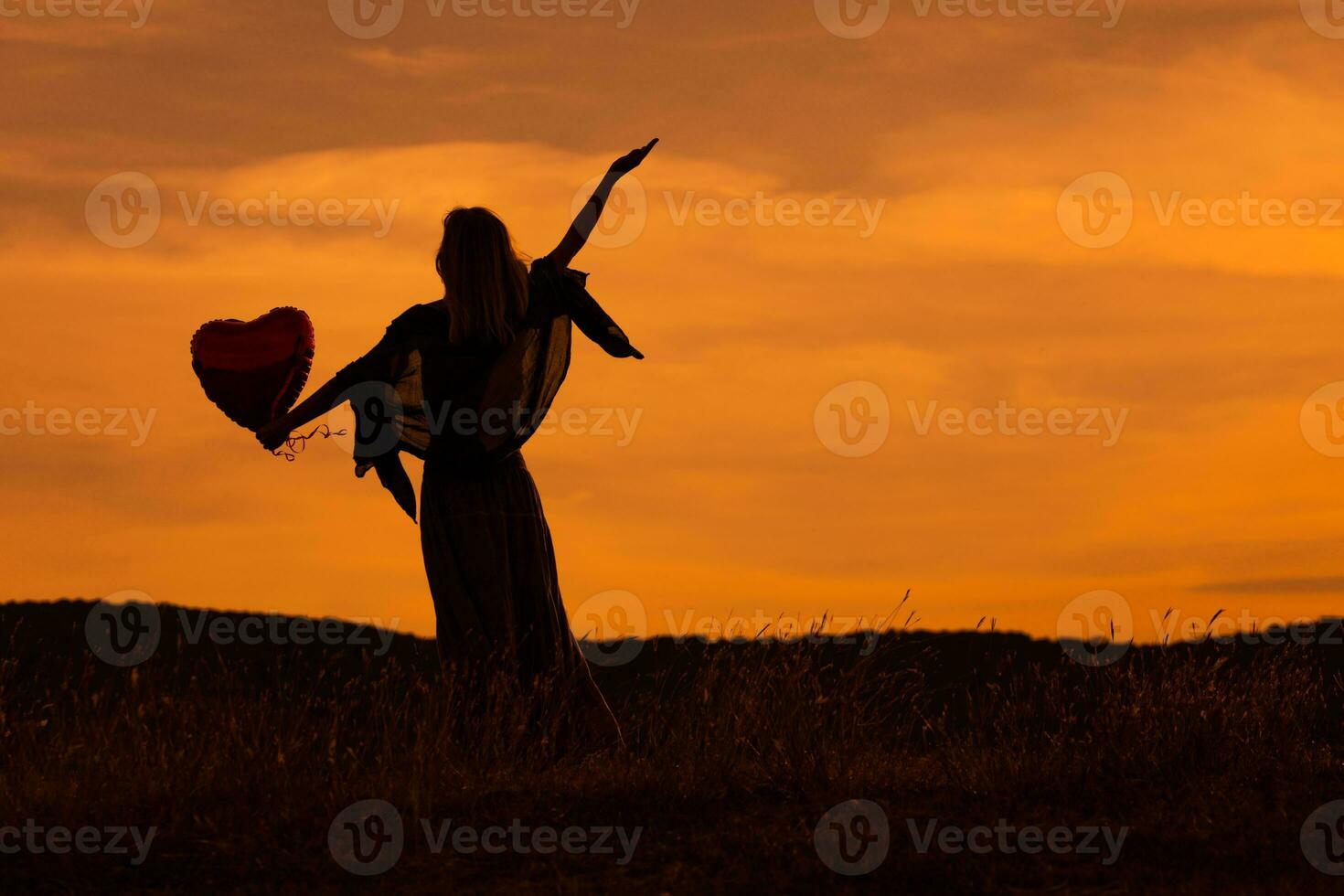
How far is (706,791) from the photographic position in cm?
723

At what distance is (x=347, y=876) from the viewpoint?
6312 millimetres

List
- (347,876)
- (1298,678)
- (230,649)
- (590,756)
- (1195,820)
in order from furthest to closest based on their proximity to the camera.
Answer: (230,649) < (1298,678) < (590,756) < (1195,820) < (347,876)

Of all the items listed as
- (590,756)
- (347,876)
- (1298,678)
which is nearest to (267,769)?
(347,876)

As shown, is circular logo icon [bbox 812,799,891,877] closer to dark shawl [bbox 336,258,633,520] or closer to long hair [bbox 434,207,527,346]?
dark shawl [bbox 336,258,633,520]

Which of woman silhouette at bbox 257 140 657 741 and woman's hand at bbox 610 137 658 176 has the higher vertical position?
woman's hand at bbox 610 137 658 176

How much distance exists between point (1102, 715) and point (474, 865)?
348cm

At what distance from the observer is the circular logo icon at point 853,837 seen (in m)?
6.38

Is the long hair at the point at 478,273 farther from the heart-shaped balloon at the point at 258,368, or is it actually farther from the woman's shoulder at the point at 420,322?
the heart-shaped balloon at the point at 258,368

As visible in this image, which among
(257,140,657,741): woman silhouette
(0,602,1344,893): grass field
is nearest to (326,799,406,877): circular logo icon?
(0,602,1344,893): grass field

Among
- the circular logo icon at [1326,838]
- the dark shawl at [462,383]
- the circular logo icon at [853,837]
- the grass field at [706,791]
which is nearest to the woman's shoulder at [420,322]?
the dark shawl at [462,383]

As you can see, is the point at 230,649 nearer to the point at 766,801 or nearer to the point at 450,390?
the point at 450,390

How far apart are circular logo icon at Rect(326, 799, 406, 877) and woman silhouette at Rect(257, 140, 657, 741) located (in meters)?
1.26

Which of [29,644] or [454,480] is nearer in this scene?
[454,480]

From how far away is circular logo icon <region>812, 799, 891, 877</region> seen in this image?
638cm
